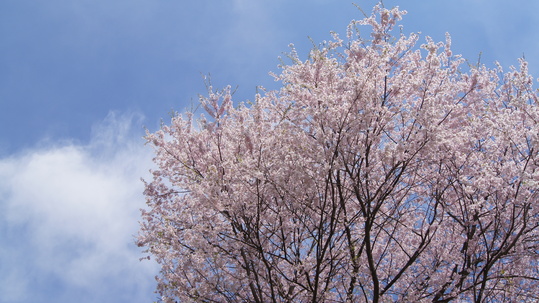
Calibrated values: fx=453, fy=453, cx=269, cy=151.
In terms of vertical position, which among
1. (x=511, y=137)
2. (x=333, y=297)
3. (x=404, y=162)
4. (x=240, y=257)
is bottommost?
(x=333, y=297)

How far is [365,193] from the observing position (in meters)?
9.19

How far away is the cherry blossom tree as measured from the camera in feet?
26.6

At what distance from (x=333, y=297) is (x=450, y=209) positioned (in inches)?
123

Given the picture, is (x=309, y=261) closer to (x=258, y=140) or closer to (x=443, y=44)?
(x=258, y=140)

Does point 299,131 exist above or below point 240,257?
above

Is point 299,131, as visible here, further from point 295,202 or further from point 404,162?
point 404,162

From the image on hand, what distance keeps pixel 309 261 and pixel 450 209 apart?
346 cm

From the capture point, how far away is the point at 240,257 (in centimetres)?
948

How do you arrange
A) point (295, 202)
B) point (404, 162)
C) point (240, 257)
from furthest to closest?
point (240, 257) → point (295, 202) → point (404, 162)

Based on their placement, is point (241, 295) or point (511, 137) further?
point (241, 295)

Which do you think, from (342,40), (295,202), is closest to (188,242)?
(295,202)

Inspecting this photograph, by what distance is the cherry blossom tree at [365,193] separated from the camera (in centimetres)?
812

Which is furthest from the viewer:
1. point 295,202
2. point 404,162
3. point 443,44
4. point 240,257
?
point 443,44

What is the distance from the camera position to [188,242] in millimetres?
9188
